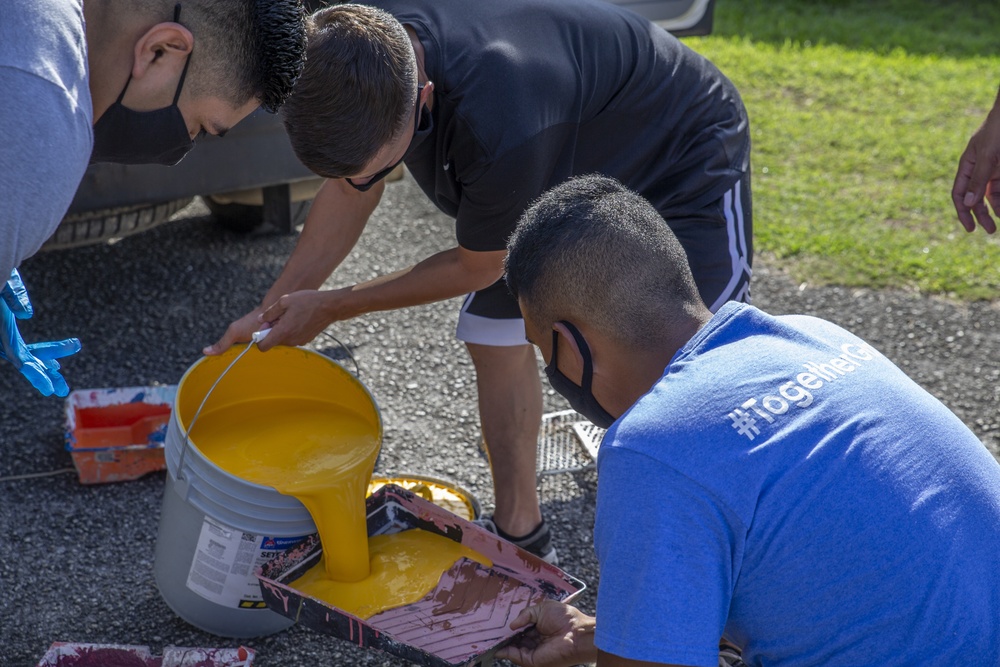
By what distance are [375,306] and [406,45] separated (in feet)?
2.15

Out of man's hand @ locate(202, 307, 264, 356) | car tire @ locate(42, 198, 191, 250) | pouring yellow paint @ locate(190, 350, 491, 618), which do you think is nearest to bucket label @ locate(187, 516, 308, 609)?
pouring yellow paint @ locate(190, 350, 491, 618)

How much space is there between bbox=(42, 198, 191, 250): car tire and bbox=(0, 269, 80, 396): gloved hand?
4.88 ft

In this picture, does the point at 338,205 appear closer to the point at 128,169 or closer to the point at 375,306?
the point at 375,306

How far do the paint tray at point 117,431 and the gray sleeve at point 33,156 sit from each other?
1694 millimetres

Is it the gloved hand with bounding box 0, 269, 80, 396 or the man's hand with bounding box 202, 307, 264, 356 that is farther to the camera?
the man's hand with bounding box 202, 307, 264, 356

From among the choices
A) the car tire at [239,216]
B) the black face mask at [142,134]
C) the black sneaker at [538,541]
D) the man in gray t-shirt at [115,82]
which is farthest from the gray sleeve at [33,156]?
the car tire at [239,216]

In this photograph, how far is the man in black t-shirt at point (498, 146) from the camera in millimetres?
2088

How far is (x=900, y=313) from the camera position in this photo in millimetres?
4383

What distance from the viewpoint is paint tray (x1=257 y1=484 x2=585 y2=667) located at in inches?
84.2

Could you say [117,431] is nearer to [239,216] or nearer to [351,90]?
[351,90]

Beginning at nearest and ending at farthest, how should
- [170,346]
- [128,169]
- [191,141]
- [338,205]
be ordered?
[191,141]
[338,205]
[128,169]
[170,346]

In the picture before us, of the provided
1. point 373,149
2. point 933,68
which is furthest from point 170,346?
point 933,68

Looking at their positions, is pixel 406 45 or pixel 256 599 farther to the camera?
pixel 256 599

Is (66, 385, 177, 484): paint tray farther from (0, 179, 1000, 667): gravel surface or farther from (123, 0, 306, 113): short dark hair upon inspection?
(123, 0, 306, 113): short dark hair
